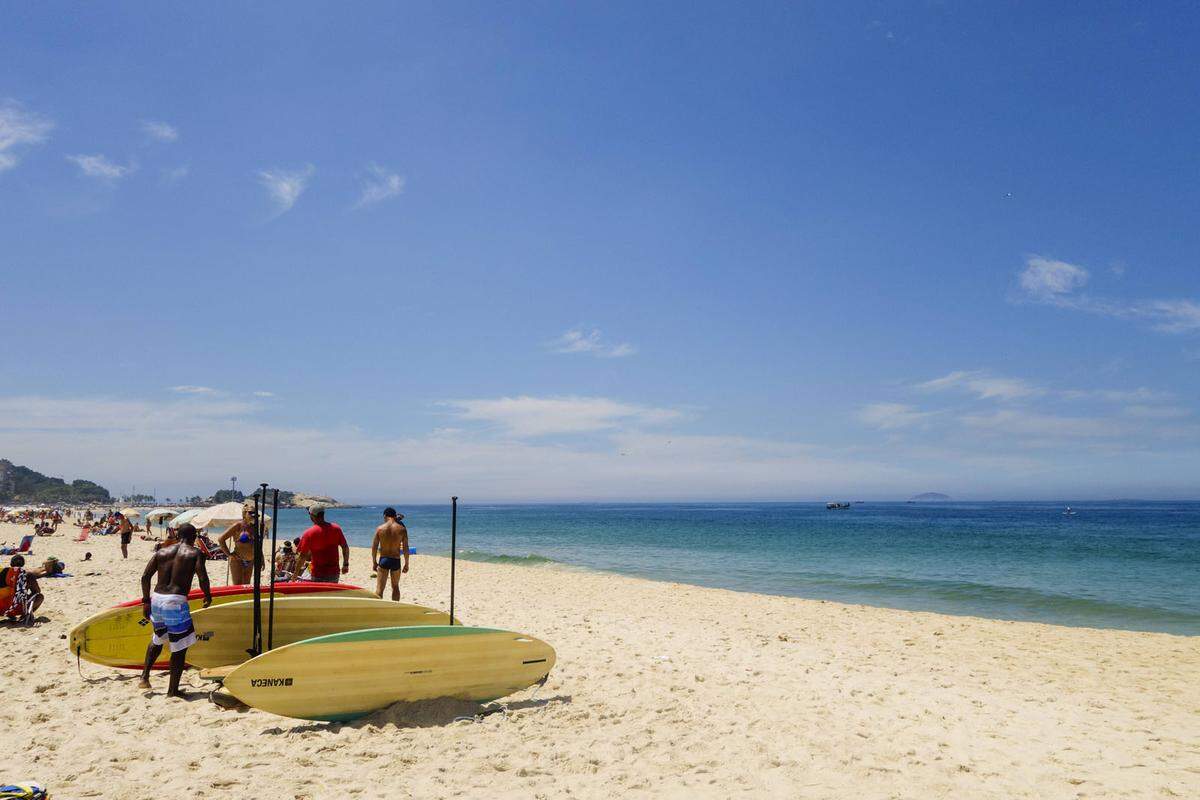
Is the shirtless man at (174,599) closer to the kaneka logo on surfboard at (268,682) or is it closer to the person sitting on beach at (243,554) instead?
the kaneka logo on surfboard at (268,682)

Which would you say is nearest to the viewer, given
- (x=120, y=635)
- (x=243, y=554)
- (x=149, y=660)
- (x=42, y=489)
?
(x=149, y=660)

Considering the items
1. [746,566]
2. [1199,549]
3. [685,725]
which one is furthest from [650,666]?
[1199,549]

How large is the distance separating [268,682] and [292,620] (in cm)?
138

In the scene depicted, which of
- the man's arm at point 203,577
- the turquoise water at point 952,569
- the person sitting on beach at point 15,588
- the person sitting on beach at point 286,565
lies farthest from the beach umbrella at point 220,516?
the turquoise water at point 952,569

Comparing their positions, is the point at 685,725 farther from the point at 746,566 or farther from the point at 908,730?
the point at 746,566

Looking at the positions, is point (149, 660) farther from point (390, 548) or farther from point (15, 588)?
point (15, 588)

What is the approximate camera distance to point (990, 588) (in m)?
18.3

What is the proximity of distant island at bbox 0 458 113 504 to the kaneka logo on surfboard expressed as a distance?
5776 inches

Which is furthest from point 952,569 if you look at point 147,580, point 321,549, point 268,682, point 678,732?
point 147,580

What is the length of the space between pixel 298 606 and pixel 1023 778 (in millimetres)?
6350

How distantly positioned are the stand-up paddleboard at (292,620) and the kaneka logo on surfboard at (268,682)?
1285mm

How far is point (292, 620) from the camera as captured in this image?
6.68 meters

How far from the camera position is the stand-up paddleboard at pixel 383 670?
539cm

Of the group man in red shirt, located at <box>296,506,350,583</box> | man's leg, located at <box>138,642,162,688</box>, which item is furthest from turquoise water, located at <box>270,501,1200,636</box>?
man's leg, located at <box>138,642,162,688</box>
